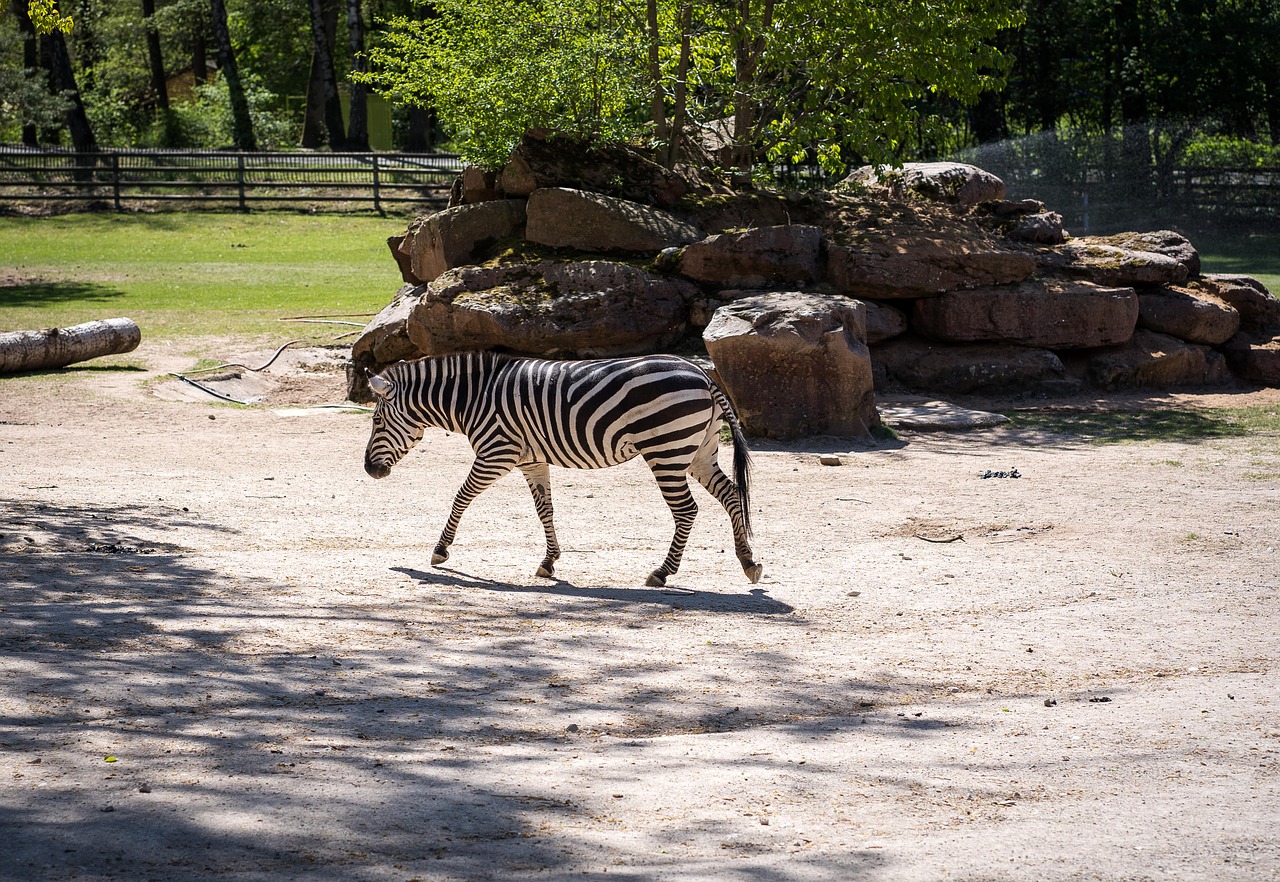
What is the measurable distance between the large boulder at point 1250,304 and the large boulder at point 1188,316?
29 centimetres

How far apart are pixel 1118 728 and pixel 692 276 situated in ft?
34.1

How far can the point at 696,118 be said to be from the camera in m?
18.9

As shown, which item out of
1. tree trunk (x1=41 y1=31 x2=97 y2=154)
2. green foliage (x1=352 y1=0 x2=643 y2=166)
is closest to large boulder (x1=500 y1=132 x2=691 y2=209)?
green foliage (x1=352 y1=0 x2=643 y2=166)

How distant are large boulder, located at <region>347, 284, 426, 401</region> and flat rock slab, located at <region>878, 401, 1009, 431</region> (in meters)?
5.42

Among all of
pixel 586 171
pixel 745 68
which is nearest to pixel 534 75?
pixel 586 171

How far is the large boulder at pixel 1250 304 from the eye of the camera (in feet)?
54.5

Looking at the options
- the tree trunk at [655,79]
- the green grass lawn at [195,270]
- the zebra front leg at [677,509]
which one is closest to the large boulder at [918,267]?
the tree trunk at [655,79]

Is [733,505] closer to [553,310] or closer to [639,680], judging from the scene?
[639,680]

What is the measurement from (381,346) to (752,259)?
14.5ft

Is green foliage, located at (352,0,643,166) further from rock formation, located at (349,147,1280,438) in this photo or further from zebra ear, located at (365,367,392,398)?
zebra ear, located at (365,367,392,398)

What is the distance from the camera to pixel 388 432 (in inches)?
358

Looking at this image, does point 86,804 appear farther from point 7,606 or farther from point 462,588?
point 462,588

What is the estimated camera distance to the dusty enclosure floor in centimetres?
413

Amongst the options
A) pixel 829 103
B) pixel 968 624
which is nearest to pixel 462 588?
pixel 968 624
